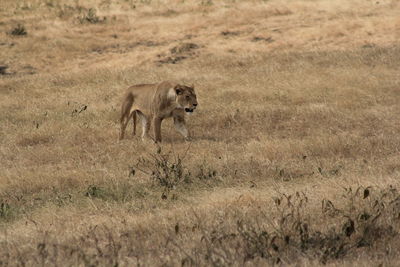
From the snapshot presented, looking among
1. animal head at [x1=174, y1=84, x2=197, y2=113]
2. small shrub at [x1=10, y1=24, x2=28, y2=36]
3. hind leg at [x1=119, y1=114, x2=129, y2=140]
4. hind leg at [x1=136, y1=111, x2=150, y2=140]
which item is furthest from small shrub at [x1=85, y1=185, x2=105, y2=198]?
small shrub at [x1=10, y1=24, x2=28, y2=36]

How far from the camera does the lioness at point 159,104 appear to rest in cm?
1320

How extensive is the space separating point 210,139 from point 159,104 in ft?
4.04

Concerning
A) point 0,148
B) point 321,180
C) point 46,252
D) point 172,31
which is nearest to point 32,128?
point 0,148

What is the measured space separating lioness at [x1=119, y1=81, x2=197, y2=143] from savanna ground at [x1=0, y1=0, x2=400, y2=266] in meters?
0.43

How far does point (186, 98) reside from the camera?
13.2m

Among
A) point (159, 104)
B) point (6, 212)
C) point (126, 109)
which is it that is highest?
point (6, 212)

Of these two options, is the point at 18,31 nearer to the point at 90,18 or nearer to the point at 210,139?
the point at 90,18

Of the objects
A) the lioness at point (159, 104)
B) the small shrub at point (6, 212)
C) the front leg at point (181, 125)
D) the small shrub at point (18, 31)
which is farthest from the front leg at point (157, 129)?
the small shrub at point (18, 31)

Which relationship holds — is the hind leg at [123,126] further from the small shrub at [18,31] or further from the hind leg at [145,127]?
the small shrub at [18,31]

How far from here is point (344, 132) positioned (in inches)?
519

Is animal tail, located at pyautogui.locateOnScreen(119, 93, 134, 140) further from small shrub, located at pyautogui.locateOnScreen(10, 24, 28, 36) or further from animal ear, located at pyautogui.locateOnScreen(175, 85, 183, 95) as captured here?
small shrub, located at pyautogui.locateOnScreen(10, 24, 28, 36)

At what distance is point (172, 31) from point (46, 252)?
2373 cm

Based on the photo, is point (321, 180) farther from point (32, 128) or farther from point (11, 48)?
point (11, 48)

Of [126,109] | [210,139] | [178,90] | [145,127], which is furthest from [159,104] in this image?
[210,139]
